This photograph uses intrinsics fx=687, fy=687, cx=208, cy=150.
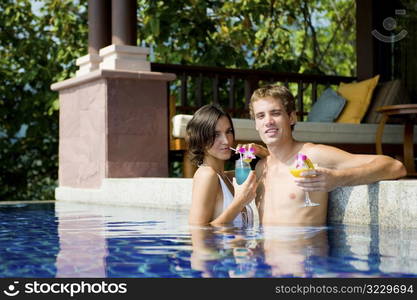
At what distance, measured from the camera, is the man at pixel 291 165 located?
367 cm

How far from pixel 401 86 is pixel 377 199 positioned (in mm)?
5191

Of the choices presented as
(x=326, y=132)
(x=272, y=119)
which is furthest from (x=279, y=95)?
(x=326, y=132)

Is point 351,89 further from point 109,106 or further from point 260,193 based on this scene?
point 260,193

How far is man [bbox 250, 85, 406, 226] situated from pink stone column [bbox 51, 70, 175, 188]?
11.5ft

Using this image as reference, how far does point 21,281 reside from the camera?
89.6 inches

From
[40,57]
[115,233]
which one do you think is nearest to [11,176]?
[40,57]

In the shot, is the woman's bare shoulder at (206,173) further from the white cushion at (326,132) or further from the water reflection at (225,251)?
Answer: the white cushion at (326,132)

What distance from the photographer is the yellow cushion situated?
852 cm

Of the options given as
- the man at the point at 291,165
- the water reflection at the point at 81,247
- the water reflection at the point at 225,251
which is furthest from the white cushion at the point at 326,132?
the man at the point at 291,165

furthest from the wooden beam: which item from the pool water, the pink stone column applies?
the pool water

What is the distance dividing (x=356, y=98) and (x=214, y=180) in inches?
205

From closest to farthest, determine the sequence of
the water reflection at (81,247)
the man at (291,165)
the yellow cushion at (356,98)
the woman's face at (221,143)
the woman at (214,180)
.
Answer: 1. the water reflection at (81,247)
2. the man at (291,165)
3. the woman at (214,180)
4. the woman's face at (221,143)
5. the yellow cushion at (356,98)

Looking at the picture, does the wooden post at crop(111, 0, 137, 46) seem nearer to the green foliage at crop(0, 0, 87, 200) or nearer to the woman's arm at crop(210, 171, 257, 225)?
the green foliage at crop(0, 0, 87, 200)

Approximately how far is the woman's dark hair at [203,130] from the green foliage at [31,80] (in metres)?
7.34
